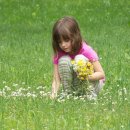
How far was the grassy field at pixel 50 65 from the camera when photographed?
5.89 m

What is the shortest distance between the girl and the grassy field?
23cm

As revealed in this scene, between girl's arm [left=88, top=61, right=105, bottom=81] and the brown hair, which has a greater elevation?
the brown hair

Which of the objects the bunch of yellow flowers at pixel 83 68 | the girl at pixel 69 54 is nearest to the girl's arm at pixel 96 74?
the girl at pixel 69 54

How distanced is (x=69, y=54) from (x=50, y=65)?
130 inches

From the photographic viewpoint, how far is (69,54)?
24.0 feet

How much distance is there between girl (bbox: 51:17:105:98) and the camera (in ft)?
23.3

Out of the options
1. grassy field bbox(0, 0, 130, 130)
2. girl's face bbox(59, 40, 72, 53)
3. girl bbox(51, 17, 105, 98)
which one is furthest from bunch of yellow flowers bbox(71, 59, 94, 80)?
girl's face bbox(59, 40, 72, 53)

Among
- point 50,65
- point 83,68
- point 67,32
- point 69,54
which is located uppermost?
point 50,65

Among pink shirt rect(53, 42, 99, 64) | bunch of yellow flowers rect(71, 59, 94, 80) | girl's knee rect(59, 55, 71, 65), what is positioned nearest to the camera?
bunch of yellow flowers rect(71, 59, 94, 80)

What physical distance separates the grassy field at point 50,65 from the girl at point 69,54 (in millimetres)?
225

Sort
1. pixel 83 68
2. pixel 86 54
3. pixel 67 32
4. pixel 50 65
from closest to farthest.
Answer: pixel 83 68 < pixel 67 32 < pixel 86 54 < pixel 50 65

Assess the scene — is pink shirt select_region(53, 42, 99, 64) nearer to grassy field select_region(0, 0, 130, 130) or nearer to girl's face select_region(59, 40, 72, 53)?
girl's face select_region(59, 40, 72, 53)

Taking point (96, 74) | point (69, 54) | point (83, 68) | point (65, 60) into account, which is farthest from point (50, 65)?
point (83, 68)

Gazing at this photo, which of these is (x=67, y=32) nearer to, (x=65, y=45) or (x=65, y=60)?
(x=65, y=45)
